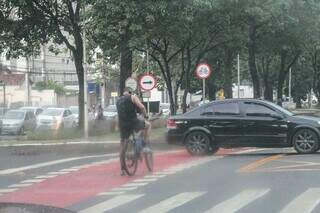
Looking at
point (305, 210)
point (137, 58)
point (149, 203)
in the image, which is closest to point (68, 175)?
point (149, 203)

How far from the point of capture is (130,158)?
43.0 ft

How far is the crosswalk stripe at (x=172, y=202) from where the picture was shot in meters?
9.02

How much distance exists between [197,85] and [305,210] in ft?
163

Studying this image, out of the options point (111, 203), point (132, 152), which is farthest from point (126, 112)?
point (111, 203)

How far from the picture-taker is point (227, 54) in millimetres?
34938

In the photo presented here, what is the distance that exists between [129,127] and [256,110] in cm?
547

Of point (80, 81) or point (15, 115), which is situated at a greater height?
point (80, 81)

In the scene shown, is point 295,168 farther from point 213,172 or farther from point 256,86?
point 256,86

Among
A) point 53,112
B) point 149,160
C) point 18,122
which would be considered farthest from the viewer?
point 53,112

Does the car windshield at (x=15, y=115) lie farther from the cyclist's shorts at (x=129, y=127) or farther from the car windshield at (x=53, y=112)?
the cyclist's shorts at (x=129, y=127)

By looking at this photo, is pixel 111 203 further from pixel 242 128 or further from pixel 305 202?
pixel 242 128

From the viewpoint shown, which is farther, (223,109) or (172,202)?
(223,109)

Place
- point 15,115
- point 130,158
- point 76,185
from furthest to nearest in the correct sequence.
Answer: point 15,115
point 130,158
point 76,185

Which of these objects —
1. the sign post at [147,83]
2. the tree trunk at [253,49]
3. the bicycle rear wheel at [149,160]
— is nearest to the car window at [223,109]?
the bicycle rear wheel at [149,160]
